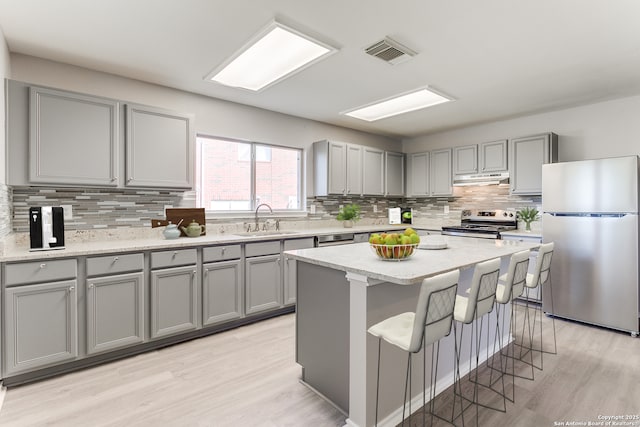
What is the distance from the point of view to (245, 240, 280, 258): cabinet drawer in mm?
3482

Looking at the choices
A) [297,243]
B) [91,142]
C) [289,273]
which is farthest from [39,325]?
[297,243]

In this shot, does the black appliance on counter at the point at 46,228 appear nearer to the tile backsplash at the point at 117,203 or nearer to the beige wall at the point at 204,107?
the tile backsplash at the point at 117,203

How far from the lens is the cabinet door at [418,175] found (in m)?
5.61

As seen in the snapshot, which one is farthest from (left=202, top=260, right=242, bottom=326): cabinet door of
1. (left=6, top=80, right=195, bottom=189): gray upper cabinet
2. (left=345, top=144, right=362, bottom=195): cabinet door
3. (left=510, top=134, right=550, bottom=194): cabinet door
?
(left=510, top=134, right=550, bottom=194): cabinet door

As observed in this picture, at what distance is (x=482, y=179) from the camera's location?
4.87 metres

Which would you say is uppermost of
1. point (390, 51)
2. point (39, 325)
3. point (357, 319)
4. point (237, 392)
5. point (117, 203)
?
point (390, 51)

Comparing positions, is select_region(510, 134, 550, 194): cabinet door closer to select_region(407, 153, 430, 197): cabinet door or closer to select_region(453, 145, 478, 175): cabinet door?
select_region(453, 145, 478, 175): cabinet door

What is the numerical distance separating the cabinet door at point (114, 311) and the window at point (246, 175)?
4.43 feet

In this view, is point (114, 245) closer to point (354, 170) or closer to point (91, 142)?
point (91, 142)

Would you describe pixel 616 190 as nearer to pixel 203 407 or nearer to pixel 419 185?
pixel 419 185

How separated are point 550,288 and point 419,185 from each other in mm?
2583

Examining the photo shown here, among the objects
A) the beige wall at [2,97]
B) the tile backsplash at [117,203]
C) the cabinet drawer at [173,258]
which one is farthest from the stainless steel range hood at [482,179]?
the beige wall at [2,97]

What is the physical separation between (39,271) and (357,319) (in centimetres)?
228

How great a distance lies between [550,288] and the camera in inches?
143
